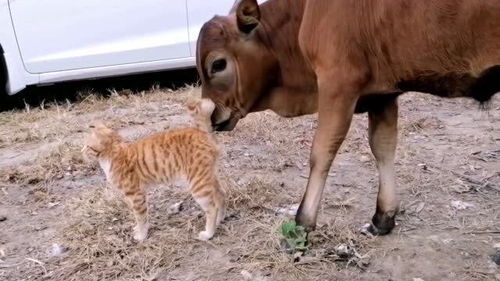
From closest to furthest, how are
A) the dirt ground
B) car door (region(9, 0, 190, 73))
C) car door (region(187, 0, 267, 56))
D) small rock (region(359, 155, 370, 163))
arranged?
1. the dirt ground
2. small rock (region(359, 155, 370, 163))
3. car door (region(9, 0, 190, 73))
4. car door (region(187, 0, 267, 56))

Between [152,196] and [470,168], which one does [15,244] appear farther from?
[470,168]

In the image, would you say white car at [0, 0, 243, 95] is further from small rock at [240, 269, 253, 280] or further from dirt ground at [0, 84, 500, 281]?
small rock at [240, 269, 253, 280]

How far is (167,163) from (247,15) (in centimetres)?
89

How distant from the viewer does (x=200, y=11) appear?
7.02 meters

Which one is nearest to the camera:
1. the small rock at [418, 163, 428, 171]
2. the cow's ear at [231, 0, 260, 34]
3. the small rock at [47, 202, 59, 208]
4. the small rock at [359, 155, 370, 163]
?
the cow's ear at [231, 0, 260, 34]

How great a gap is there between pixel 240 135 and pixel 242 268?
6.92ft

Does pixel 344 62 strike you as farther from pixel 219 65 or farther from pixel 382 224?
pixel 382 224

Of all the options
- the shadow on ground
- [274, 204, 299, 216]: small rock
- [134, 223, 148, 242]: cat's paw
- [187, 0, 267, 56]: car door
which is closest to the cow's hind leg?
[274, 204, 299, 216]: small rock

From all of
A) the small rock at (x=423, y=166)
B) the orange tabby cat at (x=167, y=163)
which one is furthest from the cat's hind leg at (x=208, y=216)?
the small rock at (x=423, y=166)

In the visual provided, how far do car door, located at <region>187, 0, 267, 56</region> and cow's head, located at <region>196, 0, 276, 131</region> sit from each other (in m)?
3.29

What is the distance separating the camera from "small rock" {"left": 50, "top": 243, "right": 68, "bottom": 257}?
12.4ft

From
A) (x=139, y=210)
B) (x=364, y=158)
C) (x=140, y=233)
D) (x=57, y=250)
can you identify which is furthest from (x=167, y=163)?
(x=364, y=158)

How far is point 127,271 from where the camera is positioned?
3523 mm

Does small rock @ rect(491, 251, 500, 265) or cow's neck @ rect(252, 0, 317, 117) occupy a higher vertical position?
cow's neck @ rect(252, 0, 317, 117)
